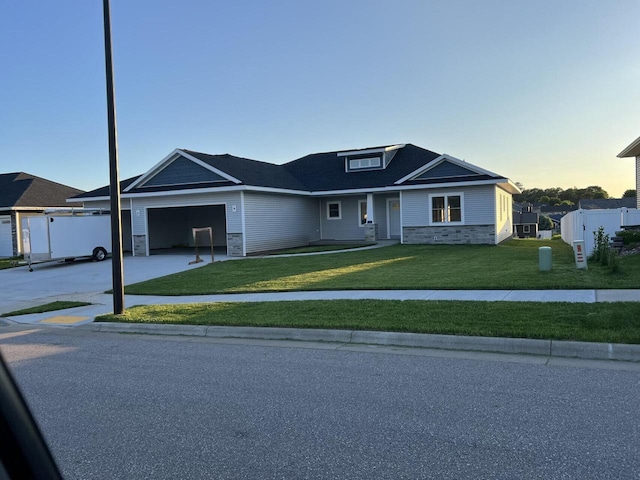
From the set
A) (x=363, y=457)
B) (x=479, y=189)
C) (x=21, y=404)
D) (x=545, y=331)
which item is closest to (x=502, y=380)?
(x=545, y=331)

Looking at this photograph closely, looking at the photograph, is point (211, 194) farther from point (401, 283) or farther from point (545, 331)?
point (545, 331)

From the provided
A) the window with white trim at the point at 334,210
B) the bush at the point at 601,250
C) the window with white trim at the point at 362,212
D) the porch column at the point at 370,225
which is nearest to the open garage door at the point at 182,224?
the window with white trim at the point at 334,210

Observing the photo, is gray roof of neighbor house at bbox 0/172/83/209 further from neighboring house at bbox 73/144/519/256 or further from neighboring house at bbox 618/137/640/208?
neighboring house at bbox 618/137/640/208

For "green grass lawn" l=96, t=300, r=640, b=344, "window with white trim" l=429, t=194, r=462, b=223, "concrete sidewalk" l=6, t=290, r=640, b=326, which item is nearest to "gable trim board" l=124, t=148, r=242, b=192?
"window with white trim" l=429, t=194, r=462, b=223

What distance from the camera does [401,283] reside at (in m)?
13.5

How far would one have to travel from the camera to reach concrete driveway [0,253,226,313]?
15.5 m

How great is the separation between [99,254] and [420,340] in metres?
21.3

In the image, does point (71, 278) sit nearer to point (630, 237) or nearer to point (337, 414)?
point (337, 414)

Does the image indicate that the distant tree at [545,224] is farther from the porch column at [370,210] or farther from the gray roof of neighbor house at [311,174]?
the porch column at [370,210]

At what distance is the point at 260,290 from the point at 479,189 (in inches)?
563

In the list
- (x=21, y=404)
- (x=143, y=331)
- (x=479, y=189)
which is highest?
(x=479, y=189)

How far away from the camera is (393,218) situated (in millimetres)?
29625

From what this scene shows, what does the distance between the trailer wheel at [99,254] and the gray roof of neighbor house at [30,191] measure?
1011cm

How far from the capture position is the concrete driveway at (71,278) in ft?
51.0
